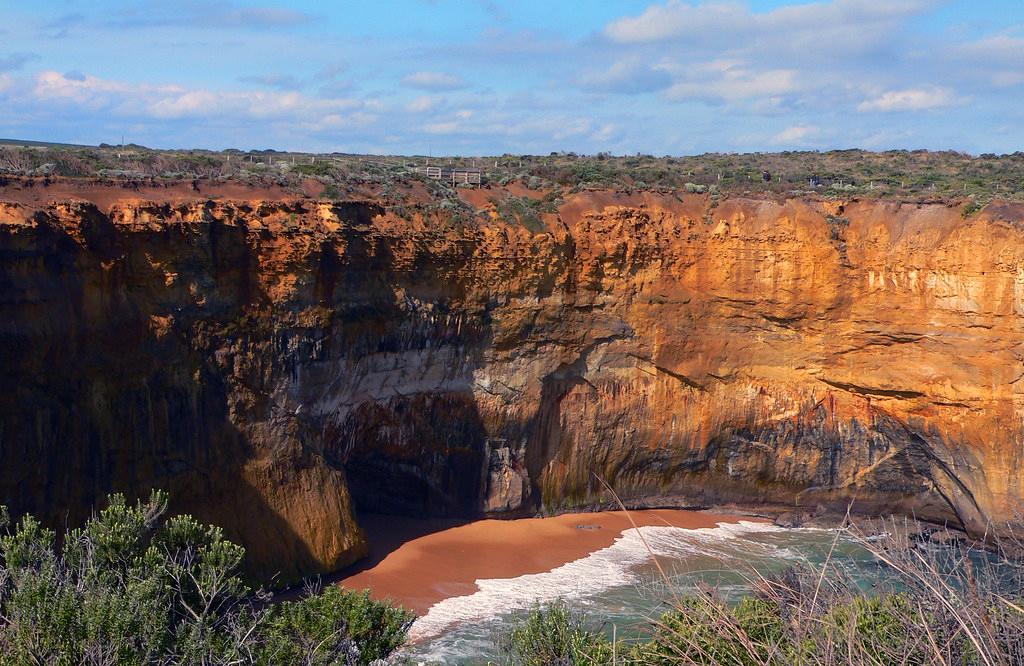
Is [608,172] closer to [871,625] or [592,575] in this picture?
[592,575]

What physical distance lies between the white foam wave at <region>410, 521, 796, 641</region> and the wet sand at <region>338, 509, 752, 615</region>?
0.95ft

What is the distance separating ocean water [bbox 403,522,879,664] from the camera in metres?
18.9

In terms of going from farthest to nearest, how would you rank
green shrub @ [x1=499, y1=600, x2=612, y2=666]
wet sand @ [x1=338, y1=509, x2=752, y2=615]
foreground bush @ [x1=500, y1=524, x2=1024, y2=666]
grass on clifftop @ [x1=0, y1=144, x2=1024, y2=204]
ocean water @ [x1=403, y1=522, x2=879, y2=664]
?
grass on clifftop @ [x1=0, y1=144, x2=1024, y2=204] < wet sand @ [x1=338, y1=509, x2=752, y2=615] < ocean water @ [x1=403, y1=522, x2=879, y2=664] < green shrub @ [x1=499, y1=600, x2=612, y2=666] < foreground bush @ [x1=500, y1=524, x2=1024, y2=666]

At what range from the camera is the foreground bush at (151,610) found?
10.4m

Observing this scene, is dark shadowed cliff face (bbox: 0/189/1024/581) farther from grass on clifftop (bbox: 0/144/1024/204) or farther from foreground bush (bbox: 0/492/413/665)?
foreground bush (bbox: 0/492/413/665)

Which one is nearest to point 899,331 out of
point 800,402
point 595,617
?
point 800,402

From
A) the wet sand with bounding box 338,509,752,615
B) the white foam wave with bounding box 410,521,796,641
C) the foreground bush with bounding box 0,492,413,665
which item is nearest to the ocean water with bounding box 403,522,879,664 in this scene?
the white foam wave with bounding box 410,521,796,641

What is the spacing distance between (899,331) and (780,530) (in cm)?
606

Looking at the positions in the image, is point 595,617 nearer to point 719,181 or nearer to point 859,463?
point 859,463

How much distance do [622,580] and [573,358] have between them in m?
6.17

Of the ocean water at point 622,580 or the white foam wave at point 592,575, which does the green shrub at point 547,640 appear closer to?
the ocean water at point 622,580

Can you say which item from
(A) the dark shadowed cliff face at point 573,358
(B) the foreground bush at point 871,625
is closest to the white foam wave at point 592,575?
(A) the dark shadowed cliff face at point 573,358

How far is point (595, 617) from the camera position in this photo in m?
19.9

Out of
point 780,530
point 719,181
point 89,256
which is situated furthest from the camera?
point 719,181
